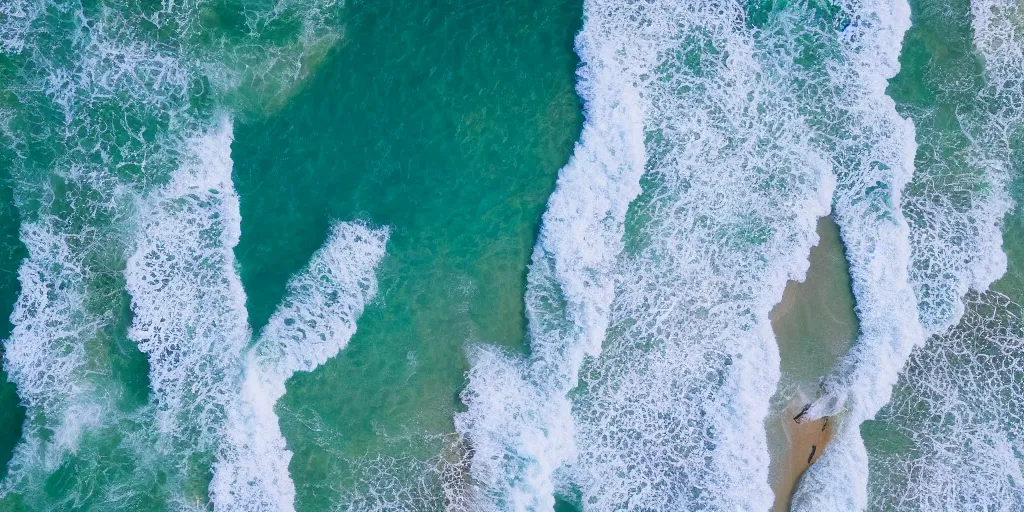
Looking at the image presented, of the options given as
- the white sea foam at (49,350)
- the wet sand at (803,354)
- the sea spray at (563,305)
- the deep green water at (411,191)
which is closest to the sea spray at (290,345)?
the deep green water at (411,191)

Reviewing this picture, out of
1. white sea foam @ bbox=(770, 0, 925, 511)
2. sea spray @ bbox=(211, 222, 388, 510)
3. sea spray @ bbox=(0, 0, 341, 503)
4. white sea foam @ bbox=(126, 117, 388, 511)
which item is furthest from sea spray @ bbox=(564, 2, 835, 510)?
sea spray @ bbox=(0, 0, 341, 503)

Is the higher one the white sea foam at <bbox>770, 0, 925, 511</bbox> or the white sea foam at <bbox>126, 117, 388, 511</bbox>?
the white sea foam at <bbox>770, 0, 925, 511</bbox>

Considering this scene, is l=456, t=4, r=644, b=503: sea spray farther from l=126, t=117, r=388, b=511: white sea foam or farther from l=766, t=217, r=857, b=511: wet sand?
l=766, t=217, r=857, b=511: wet sand

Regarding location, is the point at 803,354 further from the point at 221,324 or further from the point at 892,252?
the point at 221,324

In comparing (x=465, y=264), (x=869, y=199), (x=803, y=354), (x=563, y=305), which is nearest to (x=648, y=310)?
(x=563, y=305)

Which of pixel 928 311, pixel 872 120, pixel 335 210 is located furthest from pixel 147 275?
pixel 928 311

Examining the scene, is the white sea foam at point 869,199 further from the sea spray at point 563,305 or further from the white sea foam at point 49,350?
the white sea foam at point 49,350

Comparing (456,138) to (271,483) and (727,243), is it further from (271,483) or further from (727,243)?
(271,483)
